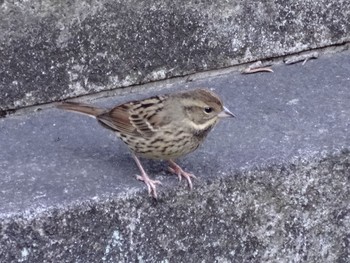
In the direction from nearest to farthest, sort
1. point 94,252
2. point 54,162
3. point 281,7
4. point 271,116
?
point 94,252 → point 54,162 → point 271,116 → point 281,7

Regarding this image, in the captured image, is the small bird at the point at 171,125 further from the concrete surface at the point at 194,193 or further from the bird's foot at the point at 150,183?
the concrete surface at the point at 194,193

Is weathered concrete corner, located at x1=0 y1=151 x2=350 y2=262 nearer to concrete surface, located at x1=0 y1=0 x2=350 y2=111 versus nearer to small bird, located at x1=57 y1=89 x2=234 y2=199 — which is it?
small bird, located at x1=57 y1=89 x2=234 y2=199

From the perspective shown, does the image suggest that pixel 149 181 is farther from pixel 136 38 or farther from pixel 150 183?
pixel 136 38

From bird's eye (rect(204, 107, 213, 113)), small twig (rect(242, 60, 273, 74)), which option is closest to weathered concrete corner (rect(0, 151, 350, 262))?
bird's eye (rect(204, 107, 213, 113))

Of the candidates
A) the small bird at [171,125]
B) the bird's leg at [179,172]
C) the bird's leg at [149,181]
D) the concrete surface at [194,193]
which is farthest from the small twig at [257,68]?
the bird's leg at [149,181]

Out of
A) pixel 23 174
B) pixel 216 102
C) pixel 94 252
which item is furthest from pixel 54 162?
pixel 216 102

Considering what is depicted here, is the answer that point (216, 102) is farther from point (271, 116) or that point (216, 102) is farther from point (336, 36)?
point (336, 36)
